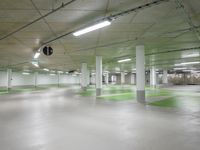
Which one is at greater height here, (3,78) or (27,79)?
(3,78)

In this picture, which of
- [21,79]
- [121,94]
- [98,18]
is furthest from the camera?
[21,79]

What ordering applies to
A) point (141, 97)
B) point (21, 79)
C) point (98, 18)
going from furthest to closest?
point (21, 79) < point (141, 97) < point (98, 18)

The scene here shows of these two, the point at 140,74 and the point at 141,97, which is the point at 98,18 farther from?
the point at 141,97

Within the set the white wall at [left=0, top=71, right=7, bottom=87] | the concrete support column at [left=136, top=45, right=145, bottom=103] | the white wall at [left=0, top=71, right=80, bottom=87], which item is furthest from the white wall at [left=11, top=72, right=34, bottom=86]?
the concrete support column at [left=136, top=45, right=145, bottom=103]

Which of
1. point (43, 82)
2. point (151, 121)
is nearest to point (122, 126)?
point (151, 121)

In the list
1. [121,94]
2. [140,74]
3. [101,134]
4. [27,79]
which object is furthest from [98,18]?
[27,79]

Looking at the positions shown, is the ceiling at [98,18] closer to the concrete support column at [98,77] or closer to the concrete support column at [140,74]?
the concrete support column at [140,74]

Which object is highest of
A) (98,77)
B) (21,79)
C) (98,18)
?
(98,18)

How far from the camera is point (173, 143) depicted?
393cm

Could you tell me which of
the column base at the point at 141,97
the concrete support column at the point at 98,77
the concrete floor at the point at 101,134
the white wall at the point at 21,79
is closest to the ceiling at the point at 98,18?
the concrete floor at the point at 101,134

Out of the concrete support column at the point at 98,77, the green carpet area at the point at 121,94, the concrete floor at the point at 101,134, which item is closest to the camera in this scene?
the concrete floor at the point at 101,134

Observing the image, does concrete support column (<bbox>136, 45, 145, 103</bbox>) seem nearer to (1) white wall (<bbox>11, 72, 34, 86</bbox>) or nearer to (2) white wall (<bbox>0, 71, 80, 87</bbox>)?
(2) white wall (<bbox>0, 71, 80, 87</bbox>)

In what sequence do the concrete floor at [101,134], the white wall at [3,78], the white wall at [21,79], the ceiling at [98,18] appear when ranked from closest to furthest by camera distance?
the concrete floor at [101,134], the ceiling at [98,18], the white wall at [3,78], the white wall at [21,79]

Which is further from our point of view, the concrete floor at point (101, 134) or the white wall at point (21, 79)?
the white wall at point (21, 79)
